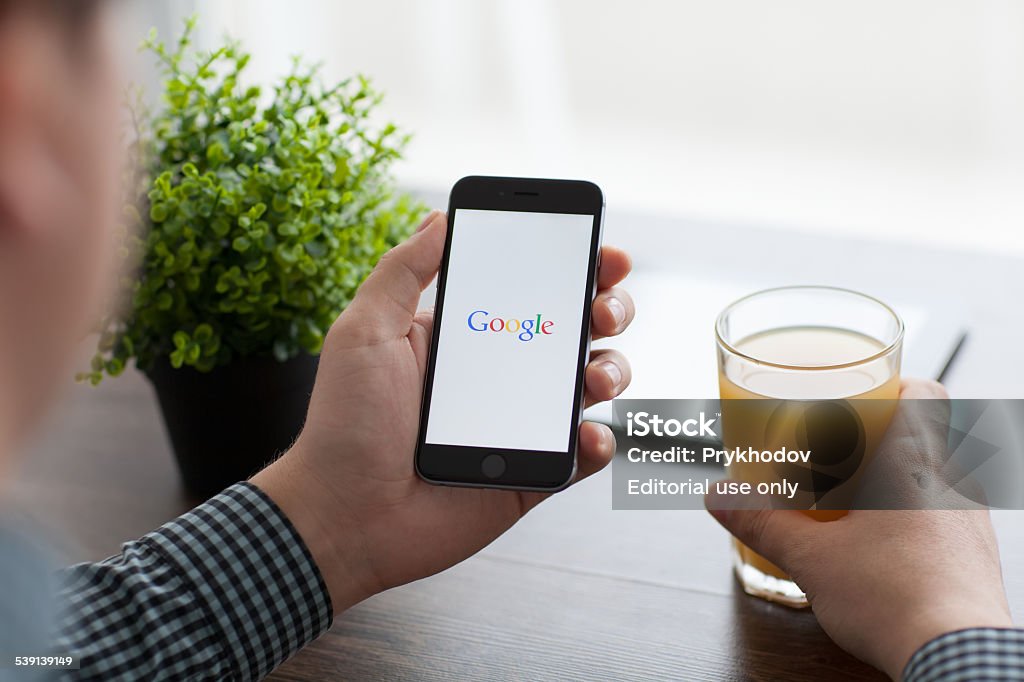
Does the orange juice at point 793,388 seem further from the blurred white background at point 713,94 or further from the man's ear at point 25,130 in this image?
the blurred white background at point 713,94

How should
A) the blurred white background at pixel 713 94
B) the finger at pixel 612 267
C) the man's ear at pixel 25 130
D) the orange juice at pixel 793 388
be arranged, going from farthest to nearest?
the blurred white background at pixel 713 94, the finger at pixel 612 267, the orange juice at pixel 793 388, the man's ear at pixel 25 130

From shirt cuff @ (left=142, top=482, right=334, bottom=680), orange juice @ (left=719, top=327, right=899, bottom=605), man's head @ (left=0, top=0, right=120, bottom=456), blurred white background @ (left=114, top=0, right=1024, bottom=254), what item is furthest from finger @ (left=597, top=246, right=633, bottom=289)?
blurred white background @ (left=114, top=0, right=1024, bottom=254)

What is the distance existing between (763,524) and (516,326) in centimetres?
24

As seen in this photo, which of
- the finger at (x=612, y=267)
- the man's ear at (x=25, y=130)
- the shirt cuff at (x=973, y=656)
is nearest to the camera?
the man's ear at (x=25, y=130)

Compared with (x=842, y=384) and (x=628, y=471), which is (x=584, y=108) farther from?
(x=842, y=384)

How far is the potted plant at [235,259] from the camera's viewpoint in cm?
88

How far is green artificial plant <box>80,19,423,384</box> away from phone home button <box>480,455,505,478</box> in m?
0.21

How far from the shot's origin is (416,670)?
785mm

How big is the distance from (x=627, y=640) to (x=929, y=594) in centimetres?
23

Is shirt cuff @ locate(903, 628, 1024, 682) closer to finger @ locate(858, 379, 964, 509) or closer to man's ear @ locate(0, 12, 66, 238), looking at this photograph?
finger @ locate(858, 379, 964, 509)

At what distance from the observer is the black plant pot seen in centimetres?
92

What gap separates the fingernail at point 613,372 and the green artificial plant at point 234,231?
0.82 ft

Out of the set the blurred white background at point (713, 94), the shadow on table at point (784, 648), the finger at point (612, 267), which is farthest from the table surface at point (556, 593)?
the blurred white background at point (713, 94)

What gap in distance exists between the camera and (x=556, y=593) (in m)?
Result: 0.85
